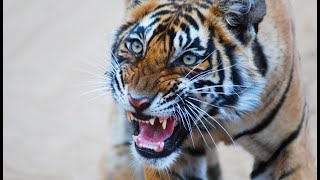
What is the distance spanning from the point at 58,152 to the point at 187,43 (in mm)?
1958

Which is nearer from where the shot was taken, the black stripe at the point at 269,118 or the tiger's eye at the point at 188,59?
the tiger's eye at the point at 188,59

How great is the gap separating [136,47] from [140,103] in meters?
0.22

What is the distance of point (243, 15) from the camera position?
2.48m

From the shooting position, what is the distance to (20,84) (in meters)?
5.20

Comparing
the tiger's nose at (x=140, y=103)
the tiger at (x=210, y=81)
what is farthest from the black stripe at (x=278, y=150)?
the tiger's nose at (x=140, y=103)

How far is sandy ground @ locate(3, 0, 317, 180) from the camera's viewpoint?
12.7ft

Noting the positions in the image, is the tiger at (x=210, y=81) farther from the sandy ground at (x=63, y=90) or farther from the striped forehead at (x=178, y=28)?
the sandy ground at (x=63, y=90)

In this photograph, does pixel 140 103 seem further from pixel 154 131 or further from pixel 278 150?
pixel 278 150

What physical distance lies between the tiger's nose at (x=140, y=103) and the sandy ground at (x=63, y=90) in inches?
15.9

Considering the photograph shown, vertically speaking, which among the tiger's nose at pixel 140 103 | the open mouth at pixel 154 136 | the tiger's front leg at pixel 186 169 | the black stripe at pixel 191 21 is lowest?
the tiger's front leg at pixel 186 169

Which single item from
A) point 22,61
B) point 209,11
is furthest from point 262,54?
point 22,61

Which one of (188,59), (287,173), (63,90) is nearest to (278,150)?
(287,173)

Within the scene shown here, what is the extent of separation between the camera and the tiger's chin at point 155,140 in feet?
8.30

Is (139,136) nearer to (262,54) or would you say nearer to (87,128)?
(262,54)
